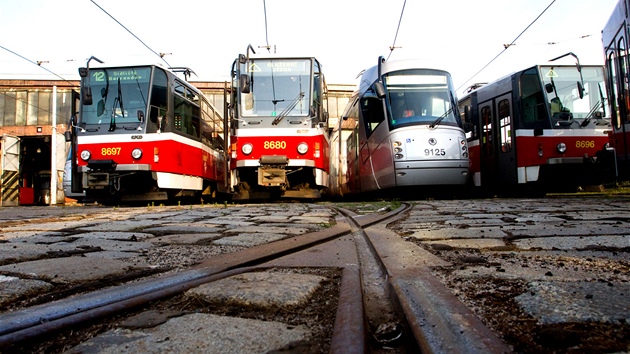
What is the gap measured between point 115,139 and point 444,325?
32.9 feet

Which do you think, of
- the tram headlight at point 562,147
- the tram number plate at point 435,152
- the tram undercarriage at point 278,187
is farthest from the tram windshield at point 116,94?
the tram headlight at point 562,147

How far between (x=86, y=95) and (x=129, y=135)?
1321 millimetres

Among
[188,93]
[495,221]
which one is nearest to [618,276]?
[495,221]

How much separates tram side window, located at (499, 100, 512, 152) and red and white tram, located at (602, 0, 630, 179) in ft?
7.93

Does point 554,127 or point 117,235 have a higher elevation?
point 554,127

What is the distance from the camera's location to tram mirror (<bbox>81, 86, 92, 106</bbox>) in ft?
32.0

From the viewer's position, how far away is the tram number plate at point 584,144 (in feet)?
31.8

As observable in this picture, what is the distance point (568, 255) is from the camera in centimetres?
221

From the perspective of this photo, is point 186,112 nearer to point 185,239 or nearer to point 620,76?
point 185,239

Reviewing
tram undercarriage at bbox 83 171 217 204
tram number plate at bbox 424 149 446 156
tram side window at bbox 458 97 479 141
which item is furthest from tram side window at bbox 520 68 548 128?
tram undercarriage at bbox 83 171 217 204

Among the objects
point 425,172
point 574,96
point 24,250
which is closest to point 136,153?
point 425,172

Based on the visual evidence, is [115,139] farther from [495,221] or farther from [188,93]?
[495,221]

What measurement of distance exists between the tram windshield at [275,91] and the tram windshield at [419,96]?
2.08 metres

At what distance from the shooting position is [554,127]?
386 inches
